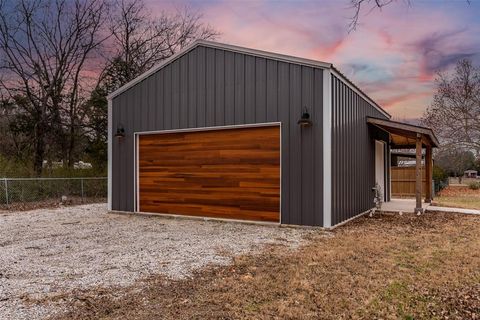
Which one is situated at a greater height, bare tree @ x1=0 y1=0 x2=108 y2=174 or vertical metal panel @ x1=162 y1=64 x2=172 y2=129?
bare tree @ x1=0 y1=0 x2=108 y2=174

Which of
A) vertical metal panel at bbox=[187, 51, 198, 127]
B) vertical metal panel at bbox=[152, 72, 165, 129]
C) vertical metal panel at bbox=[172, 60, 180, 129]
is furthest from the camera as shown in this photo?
vertical metal panel at bbox=[152, 72, 165, 129]

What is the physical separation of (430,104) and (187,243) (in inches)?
845

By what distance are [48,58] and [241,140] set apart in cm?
1259

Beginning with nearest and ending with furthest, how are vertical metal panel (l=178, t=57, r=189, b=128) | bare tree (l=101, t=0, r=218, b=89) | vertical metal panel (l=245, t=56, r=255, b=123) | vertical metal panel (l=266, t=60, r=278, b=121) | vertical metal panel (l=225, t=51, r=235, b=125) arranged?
vertical metal panel (l=266, t=60, r=278, b=121)
vertical metal panel (l=245, t=56, r=255, b=123)
vertical metal panel (l=225, t=51, r=235, b=125)
vertical metal panel (l=178, t=57, r=189, b=128)
bare tree (l=101, t=0, r=218, b=89)

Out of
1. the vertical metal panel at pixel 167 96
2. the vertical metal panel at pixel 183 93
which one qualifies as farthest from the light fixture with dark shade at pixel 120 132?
the vertical metal panel at pixel 183 93

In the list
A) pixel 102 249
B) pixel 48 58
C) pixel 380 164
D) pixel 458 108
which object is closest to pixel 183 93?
pixel 102 249

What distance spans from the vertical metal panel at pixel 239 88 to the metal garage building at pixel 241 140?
2 cm

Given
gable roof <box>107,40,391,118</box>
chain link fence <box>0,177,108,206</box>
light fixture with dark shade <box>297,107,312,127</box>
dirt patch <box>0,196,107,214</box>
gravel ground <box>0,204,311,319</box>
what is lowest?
gravel ground <box>0,204,311,319</box>

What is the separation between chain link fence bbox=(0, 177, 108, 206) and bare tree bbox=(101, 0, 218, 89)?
5.66 meters

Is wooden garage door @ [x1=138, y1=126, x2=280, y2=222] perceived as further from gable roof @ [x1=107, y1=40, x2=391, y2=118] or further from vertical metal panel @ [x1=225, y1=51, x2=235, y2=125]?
gable roof @ [x1=107, y1=40, x2=391, y2=118]

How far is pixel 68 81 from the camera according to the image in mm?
16609

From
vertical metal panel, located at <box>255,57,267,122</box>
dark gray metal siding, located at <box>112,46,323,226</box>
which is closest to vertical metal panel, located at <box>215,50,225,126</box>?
dark gray metal siding, located at <box>112,46,323,226</box>

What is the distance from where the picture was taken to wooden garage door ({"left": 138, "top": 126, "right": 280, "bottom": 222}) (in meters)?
7.57

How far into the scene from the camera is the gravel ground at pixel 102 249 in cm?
378
